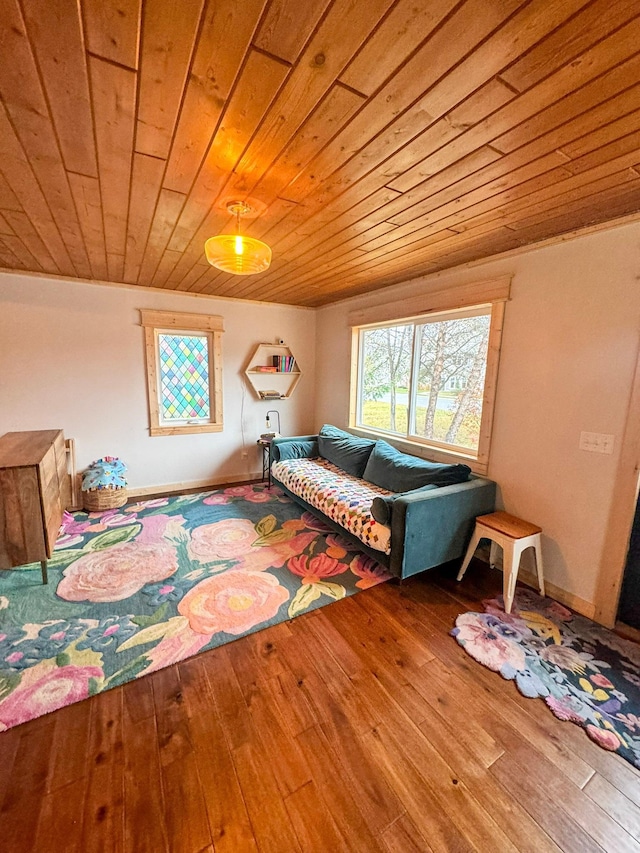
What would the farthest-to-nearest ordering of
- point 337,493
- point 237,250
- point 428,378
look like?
point 428,378, point 337,493, point 237,250

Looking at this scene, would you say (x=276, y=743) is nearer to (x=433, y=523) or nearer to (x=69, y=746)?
(x=69, y=746)

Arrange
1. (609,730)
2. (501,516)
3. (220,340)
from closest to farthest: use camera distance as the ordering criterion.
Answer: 1. (609,730)
2. (501,516)
3. (220,340)

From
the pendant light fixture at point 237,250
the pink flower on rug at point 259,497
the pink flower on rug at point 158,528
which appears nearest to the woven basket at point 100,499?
the pink flower on rug at point 158,528

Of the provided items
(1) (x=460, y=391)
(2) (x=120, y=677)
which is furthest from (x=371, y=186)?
(2) (x=120, y=677)

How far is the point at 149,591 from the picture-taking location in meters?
A: 2.34

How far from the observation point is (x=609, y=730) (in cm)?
148

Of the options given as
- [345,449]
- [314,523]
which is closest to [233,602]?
[314,523]

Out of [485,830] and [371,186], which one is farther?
[371,186]

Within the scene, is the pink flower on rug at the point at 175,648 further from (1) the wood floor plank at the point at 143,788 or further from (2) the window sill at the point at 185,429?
(2) the window sill at the point at 185,429

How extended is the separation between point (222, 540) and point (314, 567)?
0.92 meters

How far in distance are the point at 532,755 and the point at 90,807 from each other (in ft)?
5.54

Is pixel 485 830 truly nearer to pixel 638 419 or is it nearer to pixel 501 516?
pixel 501 516

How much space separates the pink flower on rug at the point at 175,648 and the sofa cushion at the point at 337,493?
1.25 metres

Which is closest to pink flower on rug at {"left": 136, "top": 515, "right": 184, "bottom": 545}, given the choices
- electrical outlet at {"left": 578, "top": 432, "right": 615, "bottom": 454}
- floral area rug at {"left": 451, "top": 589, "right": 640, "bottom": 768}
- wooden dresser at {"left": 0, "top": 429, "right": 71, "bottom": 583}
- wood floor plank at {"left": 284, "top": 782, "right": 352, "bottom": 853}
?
wooden dresser at {"left": 0, "top": 429, "right": 71, "bottom": 583}
